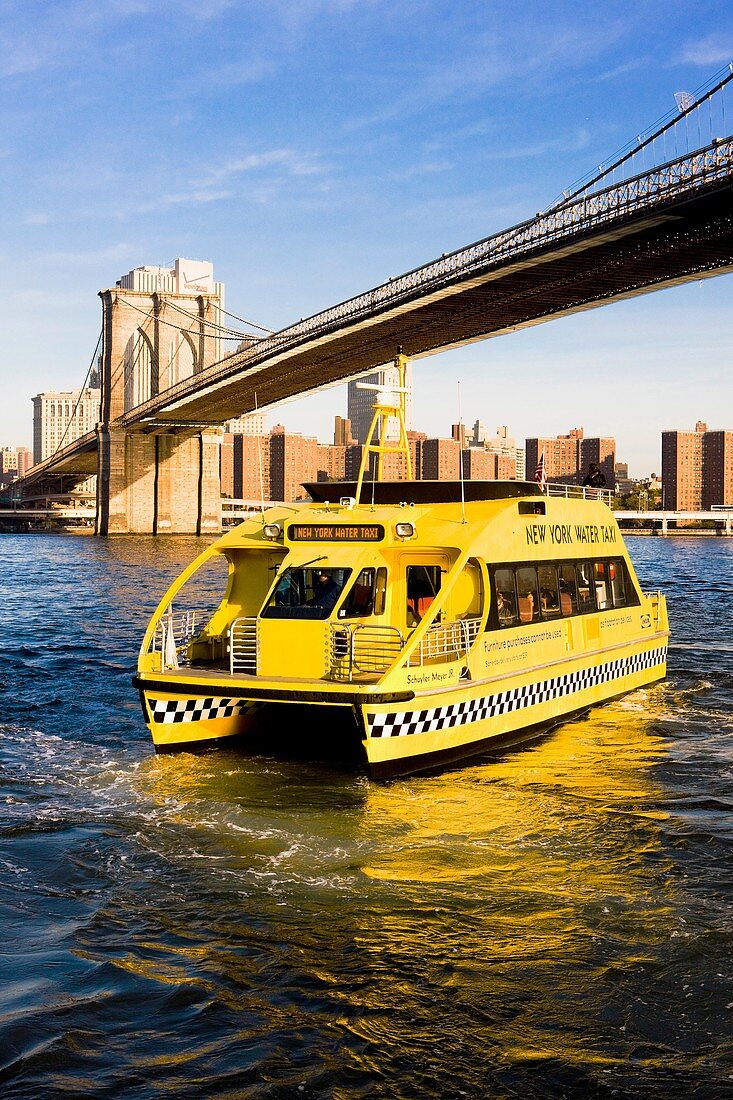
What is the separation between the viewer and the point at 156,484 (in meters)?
94.8

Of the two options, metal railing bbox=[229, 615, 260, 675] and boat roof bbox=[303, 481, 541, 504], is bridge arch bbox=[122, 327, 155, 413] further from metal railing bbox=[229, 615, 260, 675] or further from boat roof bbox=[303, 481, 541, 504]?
metal railing bbox=[229, 615, 260, 675]

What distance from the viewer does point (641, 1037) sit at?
5.47 metres

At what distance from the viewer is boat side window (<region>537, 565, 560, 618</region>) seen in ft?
42.1

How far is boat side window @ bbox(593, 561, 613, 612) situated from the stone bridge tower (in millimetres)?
80384

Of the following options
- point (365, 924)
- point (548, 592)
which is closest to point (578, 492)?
point (548, 592)

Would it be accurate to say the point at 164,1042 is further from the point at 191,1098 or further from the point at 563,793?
the point at 563,793

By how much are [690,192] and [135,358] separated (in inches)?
2714

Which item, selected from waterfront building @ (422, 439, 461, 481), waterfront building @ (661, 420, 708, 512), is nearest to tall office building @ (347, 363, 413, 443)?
waterfront building @ (422, 439, 461, 481)

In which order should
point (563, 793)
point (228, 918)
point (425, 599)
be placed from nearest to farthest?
point (228, 918)
point (563, 793)
point (425, 599)

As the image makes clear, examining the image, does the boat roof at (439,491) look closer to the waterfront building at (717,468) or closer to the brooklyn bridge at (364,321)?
the brooklyn bridge at (364,321)

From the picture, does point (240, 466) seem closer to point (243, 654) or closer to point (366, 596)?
point (366, 596)

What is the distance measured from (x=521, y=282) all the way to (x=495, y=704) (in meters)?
40.9

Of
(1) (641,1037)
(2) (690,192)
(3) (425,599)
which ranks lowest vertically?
(1) (641,1037)

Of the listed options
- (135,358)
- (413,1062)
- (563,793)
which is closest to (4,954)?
(413,1062)
